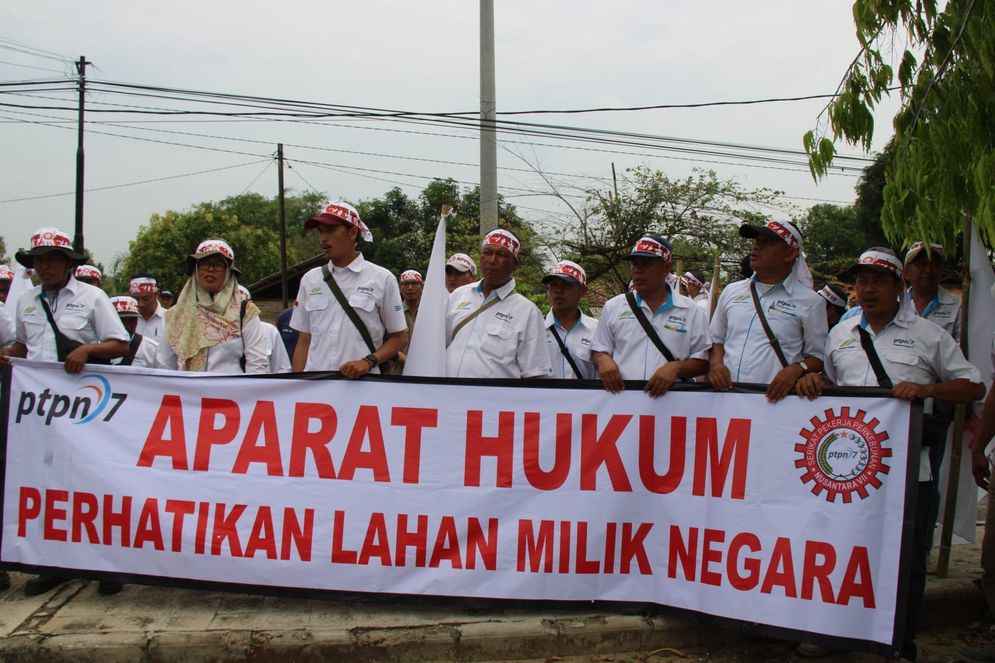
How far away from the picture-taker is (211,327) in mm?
4621

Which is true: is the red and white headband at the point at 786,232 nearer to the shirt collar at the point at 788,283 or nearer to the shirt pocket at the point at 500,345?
the shirt collar at the point at 788,283

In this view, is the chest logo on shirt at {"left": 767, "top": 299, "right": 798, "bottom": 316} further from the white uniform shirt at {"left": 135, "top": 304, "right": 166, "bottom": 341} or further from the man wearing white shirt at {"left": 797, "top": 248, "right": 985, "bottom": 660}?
the white uniform shirt at {"left": 135, "top": 304, "right": 166, "bottom": 341}

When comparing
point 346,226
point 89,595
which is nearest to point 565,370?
point 346,226

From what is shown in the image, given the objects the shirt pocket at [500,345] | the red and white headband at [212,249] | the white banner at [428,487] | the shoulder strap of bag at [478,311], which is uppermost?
the red and white headband at [212,249]

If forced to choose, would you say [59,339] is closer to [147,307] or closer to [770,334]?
[147,307]

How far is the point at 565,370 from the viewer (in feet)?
18.2

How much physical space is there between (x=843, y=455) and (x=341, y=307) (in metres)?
2.71

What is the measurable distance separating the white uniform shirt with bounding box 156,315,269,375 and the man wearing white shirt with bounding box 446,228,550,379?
1111mm

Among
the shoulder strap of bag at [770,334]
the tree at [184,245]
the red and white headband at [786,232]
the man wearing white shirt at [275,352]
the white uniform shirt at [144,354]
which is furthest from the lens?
the tree at [184,245]

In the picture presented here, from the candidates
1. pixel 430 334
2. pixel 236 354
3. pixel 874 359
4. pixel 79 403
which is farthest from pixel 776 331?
pixel 79 403

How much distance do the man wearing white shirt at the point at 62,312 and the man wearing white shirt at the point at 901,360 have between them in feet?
12.2

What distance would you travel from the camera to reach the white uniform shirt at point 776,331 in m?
4.15

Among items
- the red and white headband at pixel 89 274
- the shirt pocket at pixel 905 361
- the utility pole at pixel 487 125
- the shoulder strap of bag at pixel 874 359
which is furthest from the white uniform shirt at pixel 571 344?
the utility pole at pixel 487 125

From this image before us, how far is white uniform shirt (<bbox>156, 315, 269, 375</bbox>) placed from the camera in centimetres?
464
